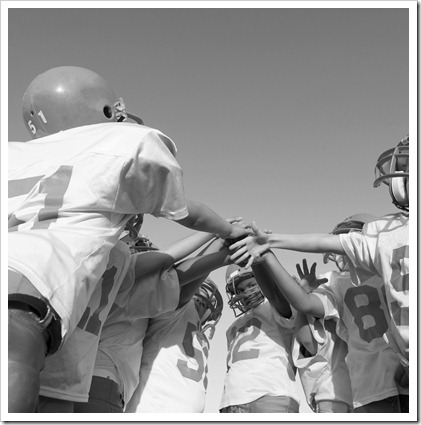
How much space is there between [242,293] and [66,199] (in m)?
2.98

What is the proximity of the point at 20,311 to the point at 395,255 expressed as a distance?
2.15 m

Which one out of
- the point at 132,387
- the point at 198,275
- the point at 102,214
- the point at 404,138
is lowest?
the point at 132,387

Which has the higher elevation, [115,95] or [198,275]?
[115,95]

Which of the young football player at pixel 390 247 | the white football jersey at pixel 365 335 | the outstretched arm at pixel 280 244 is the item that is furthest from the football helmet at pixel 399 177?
the white football jersey at pixel 365 335

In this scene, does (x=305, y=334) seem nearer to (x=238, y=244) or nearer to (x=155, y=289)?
(x=238, y=244)

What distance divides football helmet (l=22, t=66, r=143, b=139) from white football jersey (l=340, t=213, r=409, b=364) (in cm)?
160

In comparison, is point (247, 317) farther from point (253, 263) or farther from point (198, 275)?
point (198, 275)

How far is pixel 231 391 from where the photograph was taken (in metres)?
5.09

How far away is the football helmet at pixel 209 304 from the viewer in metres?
5.10

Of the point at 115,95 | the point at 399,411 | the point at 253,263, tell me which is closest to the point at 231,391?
the point at 253,263

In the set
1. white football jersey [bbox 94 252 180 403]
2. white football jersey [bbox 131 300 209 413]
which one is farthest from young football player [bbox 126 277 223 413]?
white football jersey [bbox 94 252 180 403]

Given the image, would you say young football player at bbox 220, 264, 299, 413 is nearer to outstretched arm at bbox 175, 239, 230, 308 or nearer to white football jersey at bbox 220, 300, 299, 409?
white football jersey at bbox 220, 300, 299, 409

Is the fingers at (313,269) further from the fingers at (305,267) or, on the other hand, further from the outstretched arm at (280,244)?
the outstretched arm at (280,244)

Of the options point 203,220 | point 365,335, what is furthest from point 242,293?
point 203,220
